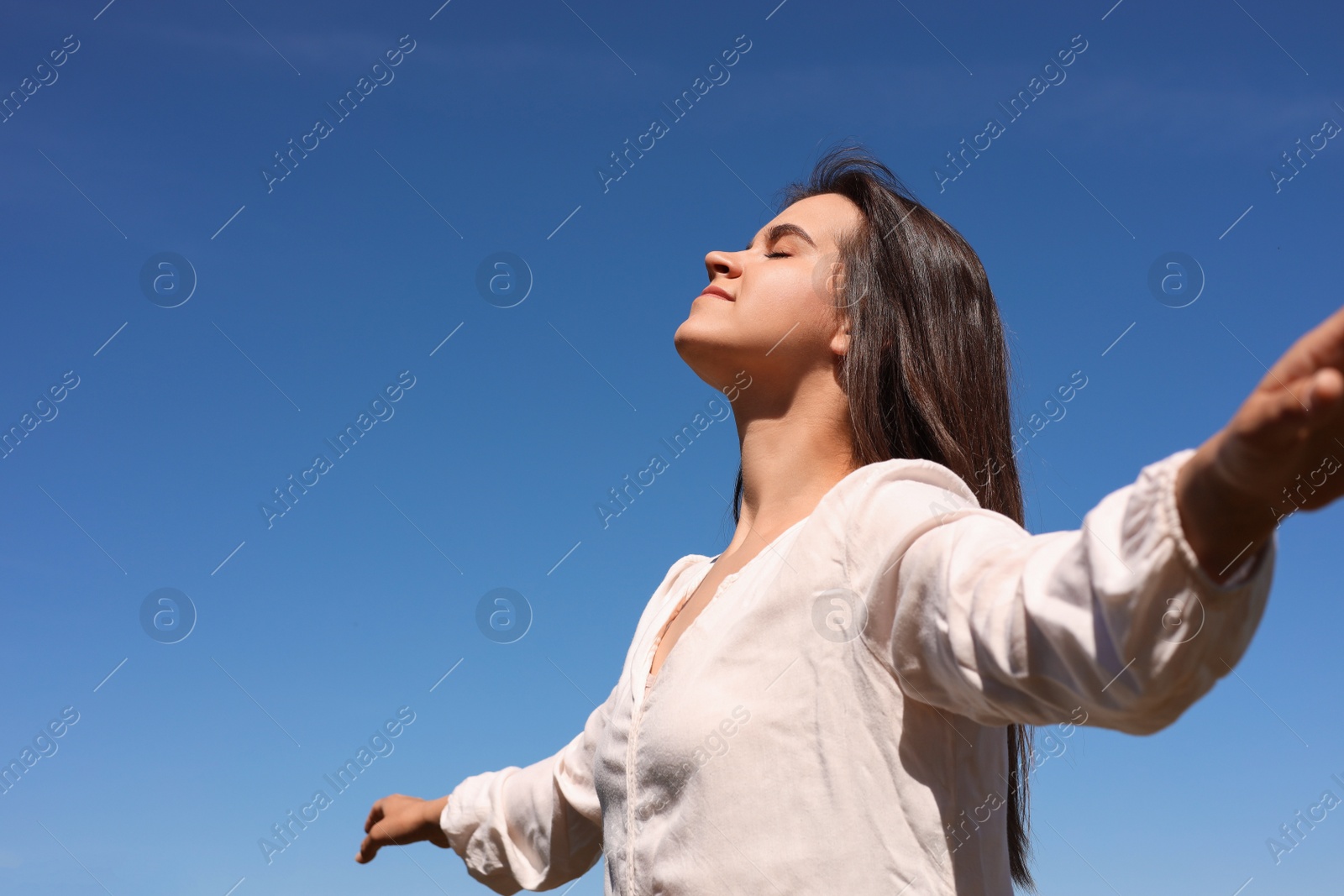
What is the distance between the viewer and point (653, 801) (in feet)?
7.31

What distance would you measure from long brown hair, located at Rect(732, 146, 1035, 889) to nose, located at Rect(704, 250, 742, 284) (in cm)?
30

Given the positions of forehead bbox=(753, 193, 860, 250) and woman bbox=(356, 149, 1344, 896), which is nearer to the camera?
woman bbox=(356, 149, 1344, 896)

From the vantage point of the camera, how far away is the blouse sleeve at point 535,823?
9.69 ft

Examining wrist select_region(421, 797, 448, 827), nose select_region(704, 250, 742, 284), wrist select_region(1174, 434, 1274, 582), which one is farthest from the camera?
wrist select_region(421, 797, 448, 827)

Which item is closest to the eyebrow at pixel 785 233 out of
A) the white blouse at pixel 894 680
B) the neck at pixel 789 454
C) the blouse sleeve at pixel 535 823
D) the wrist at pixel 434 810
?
the neck at pixel 789 454

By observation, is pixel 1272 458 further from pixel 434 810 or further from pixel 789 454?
pixel 434 810

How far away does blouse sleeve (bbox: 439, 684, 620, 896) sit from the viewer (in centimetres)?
295

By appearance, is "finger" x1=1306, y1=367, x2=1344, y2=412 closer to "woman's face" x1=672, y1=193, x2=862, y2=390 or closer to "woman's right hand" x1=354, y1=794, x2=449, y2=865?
"woman's face" x1=672, y1=193, x2=862, y2=390

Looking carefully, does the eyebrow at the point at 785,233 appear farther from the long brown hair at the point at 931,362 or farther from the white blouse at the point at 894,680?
the white blouse at the point at 894,680

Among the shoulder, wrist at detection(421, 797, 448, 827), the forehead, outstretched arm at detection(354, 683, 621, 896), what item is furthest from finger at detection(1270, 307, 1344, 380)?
Answer: wrist at detection(421, 797, 448, 827)

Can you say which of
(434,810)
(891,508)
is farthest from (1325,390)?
(434,810)

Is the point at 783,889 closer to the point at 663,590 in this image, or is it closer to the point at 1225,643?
the point at 1225,643

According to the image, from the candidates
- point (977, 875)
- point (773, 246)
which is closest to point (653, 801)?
point (977, 875)

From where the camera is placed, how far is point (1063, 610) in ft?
4.58
